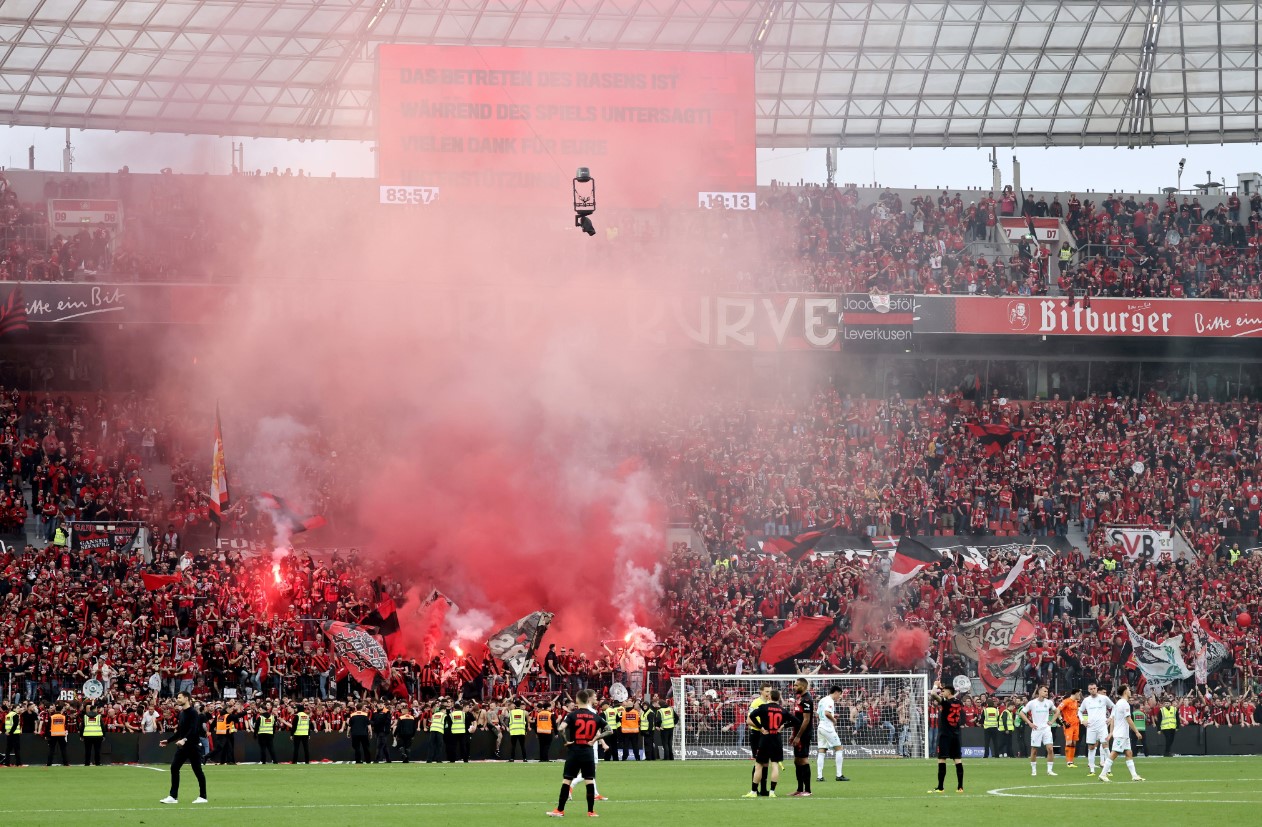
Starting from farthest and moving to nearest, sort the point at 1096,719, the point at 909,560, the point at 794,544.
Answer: the point at 794,544 < the point at 909,560 < the point at 1096,719

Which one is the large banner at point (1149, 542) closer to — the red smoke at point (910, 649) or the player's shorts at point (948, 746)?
the red smoke at point (910, 649)

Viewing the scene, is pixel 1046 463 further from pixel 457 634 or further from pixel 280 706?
pixel 280 706

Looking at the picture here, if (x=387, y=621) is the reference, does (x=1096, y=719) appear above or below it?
below

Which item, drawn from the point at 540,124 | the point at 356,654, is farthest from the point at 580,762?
the point at 540,124

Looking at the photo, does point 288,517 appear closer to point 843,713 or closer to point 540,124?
point 540,124

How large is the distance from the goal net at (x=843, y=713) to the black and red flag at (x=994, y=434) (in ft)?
44.4

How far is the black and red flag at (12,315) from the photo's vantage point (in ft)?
137

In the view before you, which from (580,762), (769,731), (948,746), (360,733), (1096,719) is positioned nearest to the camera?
(580,762)

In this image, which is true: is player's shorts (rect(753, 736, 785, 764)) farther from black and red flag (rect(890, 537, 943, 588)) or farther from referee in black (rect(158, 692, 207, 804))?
black and red flag (rect(890, 537, 943, 588))

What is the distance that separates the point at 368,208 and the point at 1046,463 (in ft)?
66.3

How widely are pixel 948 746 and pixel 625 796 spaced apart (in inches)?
173

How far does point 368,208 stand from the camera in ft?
149

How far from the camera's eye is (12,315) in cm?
4184

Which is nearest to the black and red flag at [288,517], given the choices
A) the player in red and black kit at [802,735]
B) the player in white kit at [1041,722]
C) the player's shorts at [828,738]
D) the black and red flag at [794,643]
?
the black and red flag at [794,643]
